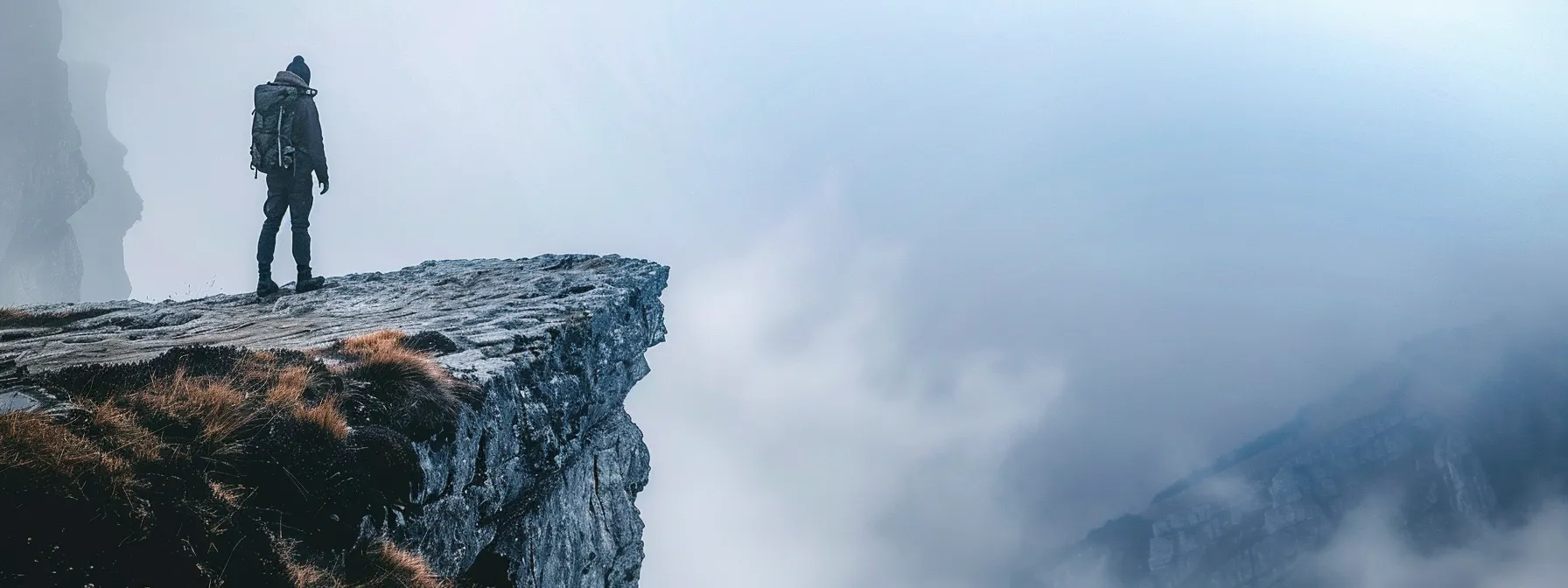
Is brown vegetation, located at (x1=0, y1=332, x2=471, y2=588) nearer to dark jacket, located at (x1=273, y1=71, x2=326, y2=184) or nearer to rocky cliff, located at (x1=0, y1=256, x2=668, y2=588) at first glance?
rocky cliff, located at (x1=0, y1=256, x2=668, y2=588)

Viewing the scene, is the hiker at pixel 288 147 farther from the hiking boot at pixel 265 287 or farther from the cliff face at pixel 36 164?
the cliff face at pixel 36 164

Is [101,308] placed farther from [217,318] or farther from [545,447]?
[545,447]

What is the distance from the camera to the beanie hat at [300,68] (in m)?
16.9

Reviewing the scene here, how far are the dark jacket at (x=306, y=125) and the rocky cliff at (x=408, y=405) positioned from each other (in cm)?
380

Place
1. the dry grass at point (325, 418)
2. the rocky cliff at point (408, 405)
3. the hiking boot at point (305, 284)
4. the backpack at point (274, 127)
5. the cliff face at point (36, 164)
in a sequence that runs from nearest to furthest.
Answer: the rocky cliff at point (408, 405) < the dry grass at point (325, 418) < the backpack at point (274, 127) < the hiking boot at point (305, 284) < the cliff face at point (36, 164)

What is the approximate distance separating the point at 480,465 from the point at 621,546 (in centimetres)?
916

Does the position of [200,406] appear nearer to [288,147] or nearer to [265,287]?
[288,147]

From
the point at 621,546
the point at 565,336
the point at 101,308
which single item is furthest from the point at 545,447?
the point at 101,308

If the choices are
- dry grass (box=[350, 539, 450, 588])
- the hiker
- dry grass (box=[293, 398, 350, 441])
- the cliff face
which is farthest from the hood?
the cliff face

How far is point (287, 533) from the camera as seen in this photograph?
6.36 meters

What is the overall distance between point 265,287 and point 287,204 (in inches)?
108

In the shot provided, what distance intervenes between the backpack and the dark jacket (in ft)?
0.46

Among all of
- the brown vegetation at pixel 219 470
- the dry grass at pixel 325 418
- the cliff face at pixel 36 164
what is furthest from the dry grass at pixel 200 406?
the cliff face at pixel 36 164

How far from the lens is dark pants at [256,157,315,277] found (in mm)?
16484
